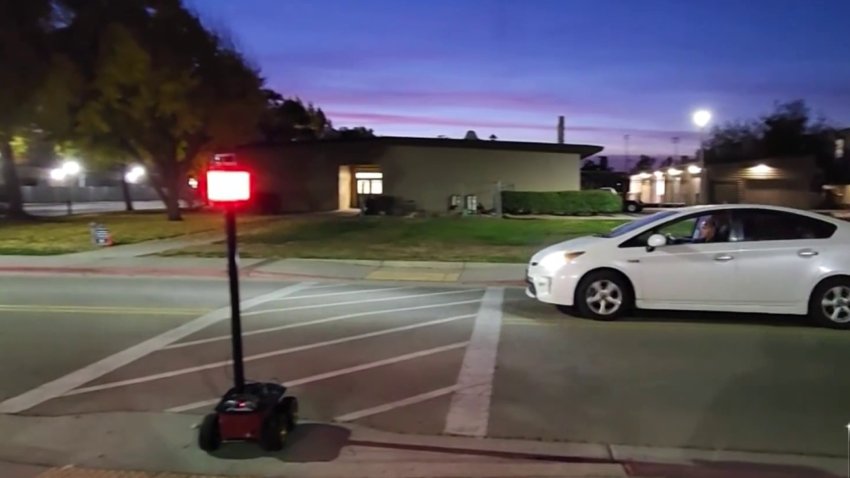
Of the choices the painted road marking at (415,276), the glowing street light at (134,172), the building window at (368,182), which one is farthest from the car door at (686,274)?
the building window at (368,182)

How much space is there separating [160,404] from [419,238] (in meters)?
17.2

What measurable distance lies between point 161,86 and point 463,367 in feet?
83.7

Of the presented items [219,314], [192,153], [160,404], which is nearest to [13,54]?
[192,153]

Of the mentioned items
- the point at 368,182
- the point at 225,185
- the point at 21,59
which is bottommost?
the point at 225,185

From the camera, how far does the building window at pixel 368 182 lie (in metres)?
45.2

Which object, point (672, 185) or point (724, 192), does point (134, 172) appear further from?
point (672, 185)

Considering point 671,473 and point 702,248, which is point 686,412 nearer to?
point 671,473

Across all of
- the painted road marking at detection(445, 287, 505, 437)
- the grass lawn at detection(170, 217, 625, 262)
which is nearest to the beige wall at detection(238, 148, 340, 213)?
the grass lawn at detection(170, 217, 625, 262)

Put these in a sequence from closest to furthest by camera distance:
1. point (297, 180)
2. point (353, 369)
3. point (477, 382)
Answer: point (477, 382), point (353, 369), point (297, 180)

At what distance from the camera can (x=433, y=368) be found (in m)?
7.49

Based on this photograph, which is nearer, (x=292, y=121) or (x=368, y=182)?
(x=368, y=182)

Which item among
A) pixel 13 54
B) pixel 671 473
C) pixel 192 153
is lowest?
pixel 671 473

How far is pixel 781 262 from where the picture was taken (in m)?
9.48

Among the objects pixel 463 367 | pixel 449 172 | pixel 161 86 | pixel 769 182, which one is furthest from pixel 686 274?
pixel 769 182
